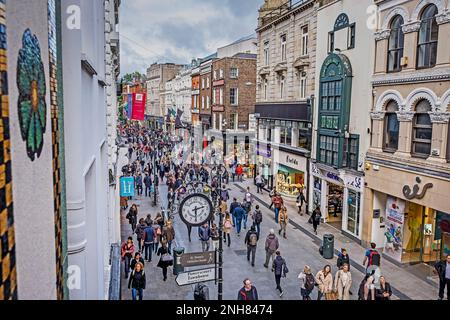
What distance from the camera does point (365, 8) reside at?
17.6 metres

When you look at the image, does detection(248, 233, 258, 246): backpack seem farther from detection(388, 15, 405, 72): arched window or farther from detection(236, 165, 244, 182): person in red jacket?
detection(236, 165, 244, 182): person in red jacket

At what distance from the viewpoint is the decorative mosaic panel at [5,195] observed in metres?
2.30

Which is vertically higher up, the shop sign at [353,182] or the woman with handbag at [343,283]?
the shop sign at [353,182]

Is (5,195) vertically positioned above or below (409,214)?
above

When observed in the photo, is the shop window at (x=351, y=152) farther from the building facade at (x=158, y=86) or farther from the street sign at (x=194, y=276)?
the building facade at (x=158, y=86)

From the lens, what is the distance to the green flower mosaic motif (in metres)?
2.69

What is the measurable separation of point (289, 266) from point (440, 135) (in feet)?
22.8

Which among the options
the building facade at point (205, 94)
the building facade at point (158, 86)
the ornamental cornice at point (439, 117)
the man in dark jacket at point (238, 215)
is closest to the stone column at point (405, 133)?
the ornamental cornice at point (439, 117)

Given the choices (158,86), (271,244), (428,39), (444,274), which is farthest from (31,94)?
(158,86)

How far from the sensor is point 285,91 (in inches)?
1044

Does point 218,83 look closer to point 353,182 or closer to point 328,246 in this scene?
point 353,182

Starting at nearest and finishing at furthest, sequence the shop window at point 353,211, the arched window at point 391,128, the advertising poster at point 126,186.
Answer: the arched window at point 391,128 < the advertising poster at point 126,186 < the shop window at point 353,211

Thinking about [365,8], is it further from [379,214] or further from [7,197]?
[7,197]

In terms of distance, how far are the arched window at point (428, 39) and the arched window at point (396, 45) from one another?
38.0 inches
